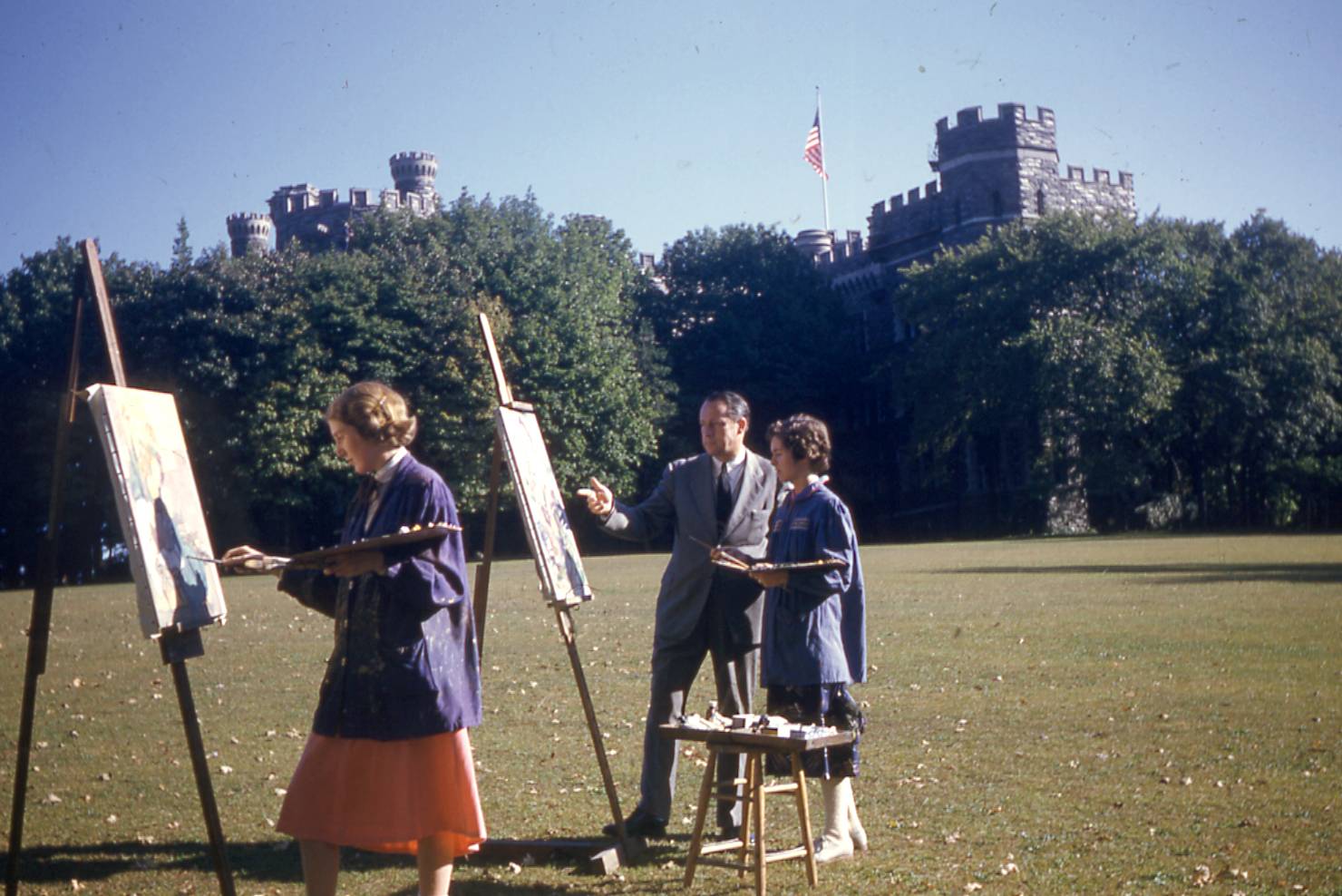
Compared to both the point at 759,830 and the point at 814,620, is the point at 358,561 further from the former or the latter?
the point at 814,620

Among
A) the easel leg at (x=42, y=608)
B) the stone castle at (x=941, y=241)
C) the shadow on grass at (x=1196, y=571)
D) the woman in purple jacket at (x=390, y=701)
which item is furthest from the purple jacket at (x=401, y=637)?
the stone castle at (x=941, y=241)

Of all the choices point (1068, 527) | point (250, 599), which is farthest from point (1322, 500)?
point (250, 599)

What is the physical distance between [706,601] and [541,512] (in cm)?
94

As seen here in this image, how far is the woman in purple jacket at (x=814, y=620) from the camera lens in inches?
258

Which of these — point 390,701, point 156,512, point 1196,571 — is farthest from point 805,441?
point 1196,571

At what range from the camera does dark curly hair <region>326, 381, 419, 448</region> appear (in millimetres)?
5277

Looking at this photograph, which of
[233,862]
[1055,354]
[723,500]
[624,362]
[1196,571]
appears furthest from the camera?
[624,362]

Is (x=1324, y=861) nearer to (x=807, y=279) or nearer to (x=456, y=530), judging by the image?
(x=456, y=530)

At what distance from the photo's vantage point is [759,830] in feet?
19.7

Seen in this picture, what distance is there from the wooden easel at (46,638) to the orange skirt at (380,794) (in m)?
0.32

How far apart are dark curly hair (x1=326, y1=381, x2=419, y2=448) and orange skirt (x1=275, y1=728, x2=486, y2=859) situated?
3.66 feet

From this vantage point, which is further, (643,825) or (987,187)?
(987,187)

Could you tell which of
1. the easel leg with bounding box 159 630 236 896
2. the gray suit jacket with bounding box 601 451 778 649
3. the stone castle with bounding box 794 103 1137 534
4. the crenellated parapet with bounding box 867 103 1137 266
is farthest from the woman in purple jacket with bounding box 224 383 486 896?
the crenellated parapet with bounding box 867 103 1137 266

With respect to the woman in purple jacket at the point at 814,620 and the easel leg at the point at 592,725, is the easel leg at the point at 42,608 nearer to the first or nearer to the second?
the easel leg at the point at 592,725
